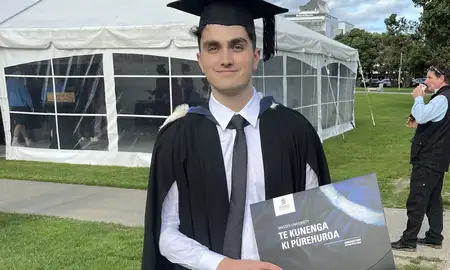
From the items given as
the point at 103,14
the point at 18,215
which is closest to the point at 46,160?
the point at 103,14

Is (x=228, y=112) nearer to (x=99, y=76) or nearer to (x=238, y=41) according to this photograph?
(x=238, y=41)

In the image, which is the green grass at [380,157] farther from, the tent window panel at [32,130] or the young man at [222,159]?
the tent window panel at [32,130]

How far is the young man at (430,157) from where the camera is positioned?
488cm

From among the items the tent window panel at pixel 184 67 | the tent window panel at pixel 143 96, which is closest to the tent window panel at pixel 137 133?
the tent window panel at pixel 143 96

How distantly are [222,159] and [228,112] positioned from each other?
17 centimetres

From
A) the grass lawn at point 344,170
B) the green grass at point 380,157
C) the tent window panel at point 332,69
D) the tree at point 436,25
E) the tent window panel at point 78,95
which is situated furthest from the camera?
the tree at point 436,25

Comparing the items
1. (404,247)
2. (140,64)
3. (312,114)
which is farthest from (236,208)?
(312,114)

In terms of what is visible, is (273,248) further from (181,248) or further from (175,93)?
(175,93)

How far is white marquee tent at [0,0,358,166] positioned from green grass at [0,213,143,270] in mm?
3847

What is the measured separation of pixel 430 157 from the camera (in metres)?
4.93

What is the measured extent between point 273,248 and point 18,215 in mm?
5735

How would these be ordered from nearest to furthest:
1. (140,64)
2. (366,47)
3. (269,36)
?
1. (269,36)
2. (140,64)
3. (366,47)

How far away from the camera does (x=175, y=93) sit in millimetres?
9227

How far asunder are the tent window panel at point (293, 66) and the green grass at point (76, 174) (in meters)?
4.54
